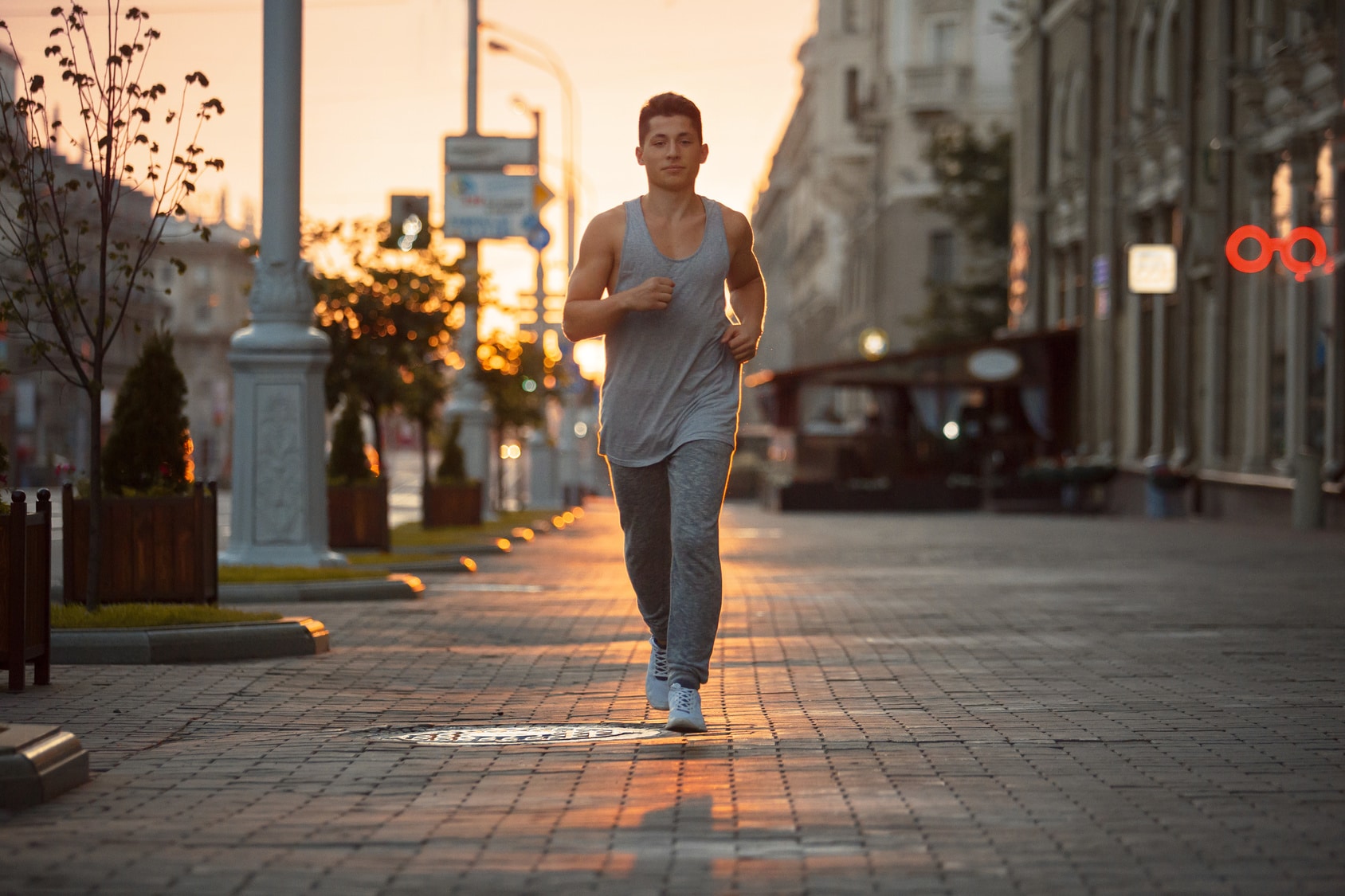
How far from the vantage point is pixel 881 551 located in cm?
2391

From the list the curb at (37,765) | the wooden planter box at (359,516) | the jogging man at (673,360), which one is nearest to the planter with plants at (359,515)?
the wooden planter box at (359,516)

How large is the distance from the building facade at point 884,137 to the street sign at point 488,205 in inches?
1364

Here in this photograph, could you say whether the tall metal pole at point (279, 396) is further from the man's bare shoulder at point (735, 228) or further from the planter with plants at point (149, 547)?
the man's bare shoulder at point (735, 228)

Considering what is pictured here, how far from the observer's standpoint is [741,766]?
6312 mm

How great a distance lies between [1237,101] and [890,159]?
40.6m

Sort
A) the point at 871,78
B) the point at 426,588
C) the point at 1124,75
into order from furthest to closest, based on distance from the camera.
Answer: the point at 871,78 → the point at 1124,75 → the point at 426,588

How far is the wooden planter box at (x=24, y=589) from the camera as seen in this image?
26.2 feet

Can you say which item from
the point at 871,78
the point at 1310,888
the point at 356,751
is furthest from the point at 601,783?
the point at 871,78

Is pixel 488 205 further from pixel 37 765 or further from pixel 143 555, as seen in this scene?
pixel 37 765

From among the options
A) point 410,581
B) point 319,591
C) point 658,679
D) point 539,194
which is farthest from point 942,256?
point 658,679

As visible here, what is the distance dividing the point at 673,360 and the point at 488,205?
2302 centimetres

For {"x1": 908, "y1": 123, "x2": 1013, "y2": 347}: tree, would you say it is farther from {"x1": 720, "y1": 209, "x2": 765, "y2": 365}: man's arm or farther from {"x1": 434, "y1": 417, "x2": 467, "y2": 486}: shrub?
{"x1": 720, "y1": 209, "x2": 765, "y2": 365}: man's arm

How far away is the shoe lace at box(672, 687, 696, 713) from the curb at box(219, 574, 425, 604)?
721cm

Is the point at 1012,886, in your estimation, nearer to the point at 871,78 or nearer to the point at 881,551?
the point at 881,551
